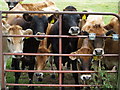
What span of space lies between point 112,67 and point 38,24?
1939 mm

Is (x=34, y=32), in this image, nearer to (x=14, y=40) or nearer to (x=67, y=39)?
(x=14, y=40)

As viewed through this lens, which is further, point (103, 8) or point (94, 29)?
point (103, 8)

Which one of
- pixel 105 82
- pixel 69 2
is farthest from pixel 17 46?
pixel 69 2

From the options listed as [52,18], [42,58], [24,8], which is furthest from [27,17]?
[24,8]

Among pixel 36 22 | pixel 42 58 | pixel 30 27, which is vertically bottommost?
pixel 42 58

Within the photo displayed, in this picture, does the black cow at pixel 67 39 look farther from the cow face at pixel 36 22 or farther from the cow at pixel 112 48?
the cow at pixel 112 48

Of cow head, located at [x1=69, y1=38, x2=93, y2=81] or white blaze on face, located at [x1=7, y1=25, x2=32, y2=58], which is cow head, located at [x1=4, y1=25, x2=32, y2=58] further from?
cow head, located at [x1=69, y1=38, x2=93, y2=81]

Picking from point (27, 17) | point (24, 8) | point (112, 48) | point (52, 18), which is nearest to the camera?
point (27, 17)

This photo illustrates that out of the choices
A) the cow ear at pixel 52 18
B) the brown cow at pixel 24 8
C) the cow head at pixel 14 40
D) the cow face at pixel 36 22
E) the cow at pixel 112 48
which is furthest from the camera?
the brown cow at pixel 24 8

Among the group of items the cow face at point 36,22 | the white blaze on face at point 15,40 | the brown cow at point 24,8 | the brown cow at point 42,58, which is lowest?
the brown cow at point 42,58

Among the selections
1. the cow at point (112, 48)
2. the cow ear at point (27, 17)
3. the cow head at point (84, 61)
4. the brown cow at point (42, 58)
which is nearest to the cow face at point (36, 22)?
the cow ear at point (27, 17)

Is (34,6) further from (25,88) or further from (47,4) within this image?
(25,88)

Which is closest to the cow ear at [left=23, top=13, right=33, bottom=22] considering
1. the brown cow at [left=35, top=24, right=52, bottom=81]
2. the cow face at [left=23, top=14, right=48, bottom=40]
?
the cow face at [left=23, top=14, right=48, bottom=40]

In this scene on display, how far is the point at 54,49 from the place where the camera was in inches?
230
